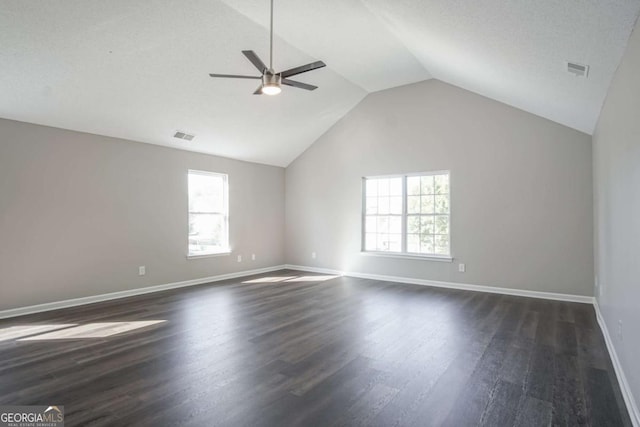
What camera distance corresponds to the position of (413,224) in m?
6.32

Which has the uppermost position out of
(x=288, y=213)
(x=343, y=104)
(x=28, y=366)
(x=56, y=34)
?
(x=343, y=104)

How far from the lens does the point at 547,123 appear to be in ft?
16.6

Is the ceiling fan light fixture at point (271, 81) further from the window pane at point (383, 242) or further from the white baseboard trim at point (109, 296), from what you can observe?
the window pane at point (383, 242)

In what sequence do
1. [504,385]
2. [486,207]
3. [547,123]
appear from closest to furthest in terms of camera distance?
[504,385]
[547,123]
[486,207]

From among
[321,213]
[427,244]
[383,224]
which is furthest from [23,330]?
[427,244]

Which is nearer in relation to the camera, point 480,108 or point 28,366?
point 28,366

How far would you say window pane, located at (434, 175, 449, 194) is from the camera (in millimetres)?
5965

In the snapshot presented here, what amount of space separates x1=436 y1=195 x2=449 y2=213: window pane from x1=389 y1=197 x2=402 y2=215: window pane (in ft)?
2.33

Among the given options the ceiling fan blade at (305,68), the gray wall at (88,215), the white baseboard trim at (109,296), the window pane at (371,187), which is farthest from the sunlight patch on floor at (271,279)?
the ceiling fan blade at (305,68)

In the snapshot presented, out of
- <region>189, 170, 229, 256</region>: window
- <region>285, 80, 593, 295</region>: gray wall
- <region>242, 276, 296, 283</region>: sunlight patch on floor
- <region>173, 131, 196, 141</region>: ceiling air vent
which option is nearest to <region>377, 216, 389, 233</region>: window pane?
<region>285, 80, 593, 295</region>: gray wall

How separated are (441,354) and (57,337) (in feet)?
12.2

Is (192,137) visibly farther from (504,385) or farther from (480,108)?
(504,385)

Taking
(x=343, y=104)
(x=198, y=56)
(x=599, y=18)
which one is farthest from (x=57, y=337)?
(x=343, y=104)

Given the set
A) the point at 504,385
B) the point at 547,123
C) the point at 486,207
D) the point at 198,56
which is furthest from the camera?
the point at 486,207
